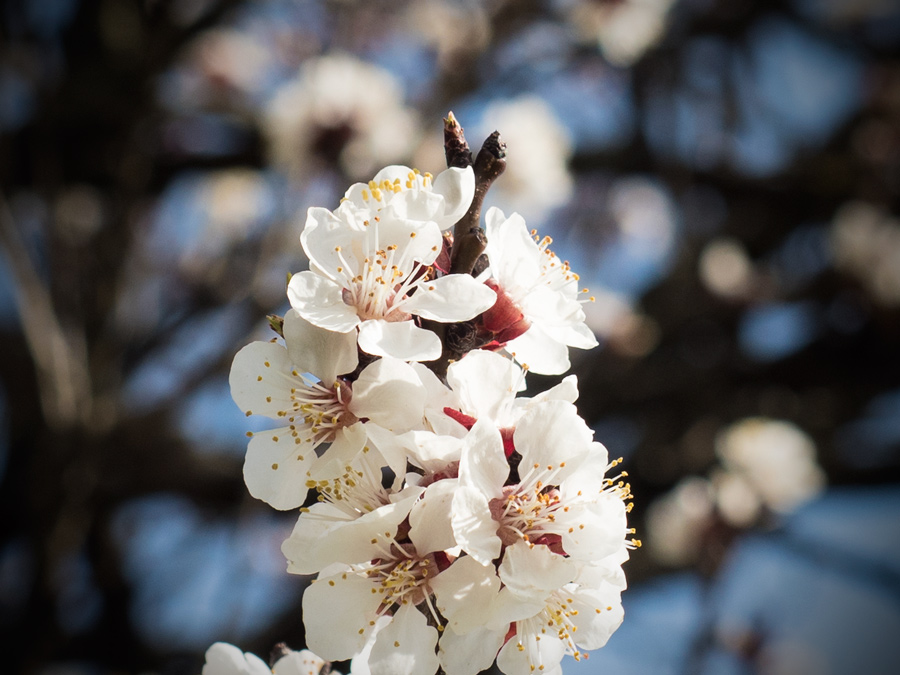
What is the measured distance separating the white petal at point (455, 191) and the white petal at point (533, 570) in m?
0.30

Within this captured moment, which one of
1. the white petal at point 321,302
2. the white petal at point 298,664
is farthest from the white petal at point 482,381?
the white petal at point 298,664

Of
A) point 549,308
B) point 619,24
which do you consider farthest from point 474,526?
point 619,24

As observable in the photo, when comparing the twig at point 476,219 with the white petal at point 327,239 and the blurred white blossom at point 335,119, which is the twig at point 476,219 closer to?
the white petal at point 327,239

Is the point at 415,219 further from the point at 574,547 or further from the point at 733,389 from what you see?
the point at 733,389

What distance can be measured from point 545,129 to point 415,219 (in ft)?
8.03

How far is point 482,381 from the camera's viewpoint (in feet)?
1.97

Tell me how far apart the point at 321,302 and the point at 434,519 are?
0.70 ft

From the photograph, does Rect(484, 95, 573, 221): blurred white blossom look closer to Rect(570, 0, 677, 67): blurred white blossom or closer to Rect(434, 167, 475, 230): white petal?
Rect(570, 0, 677, 67): blurred white blossom

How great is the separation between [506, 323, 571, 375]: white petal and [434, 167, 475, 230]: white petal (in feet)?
0.47

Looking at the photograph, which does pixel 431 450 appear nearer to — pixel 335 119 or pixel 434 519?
pixel 434 519

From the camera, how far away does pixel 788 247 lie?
130 inches

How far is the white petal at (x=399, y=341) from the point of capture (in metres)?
0.57

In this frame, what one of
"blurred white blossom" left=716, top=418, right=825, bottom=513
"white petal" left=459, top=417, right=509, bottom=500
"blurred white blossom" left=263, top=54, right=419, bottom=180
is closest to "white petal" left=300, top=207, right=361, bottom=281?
"white petal" left=459, top=417, right=509, bottom=500

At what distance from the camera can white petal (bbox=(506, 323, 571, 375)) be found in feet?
2.21
